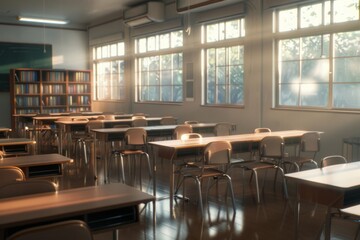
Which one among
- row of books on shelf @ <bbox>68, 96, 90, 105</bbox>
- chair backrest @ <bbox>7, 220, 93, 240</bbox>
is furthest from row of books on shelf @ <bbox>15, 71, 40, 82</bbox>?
chair backrest @ <bbox>7, 220, 93, 240</bbox>

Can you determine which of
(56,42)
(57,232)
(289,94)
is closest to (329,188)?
(57,232)

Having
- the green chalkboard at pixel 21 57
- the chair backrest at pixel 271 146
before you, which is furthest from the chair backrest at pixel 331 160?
the green chalkboard at pixel 21 57

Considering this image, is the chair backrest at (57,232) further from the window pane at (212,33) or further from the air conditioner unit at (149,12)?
the air conditioner unit at (149,12)

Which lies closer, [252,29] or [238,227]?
[238,227]

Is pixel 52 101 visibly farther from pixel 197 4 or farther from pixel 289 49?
pixel 289 49

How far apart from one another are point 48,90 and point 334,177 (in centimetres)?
1135

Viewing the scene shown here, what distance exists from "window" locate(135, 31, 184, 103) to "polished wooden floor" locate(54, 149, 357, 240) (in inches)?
200

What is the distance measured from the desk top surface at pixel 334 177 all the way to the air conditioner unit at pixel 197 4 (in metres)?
5.47

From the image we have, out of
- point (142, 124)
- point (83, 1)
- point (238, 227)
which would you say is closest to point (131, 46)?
point (83, 1)

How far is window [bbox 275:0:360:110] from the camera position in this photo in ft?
22.3

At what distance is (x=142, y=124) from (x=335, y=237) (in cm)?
492

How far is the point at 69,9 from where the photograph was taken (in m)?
12.3

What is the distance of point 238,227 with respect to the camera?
4223 millimetres

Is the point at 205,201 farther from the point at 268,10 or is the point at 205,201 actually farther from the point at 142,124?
the point at 268,10
